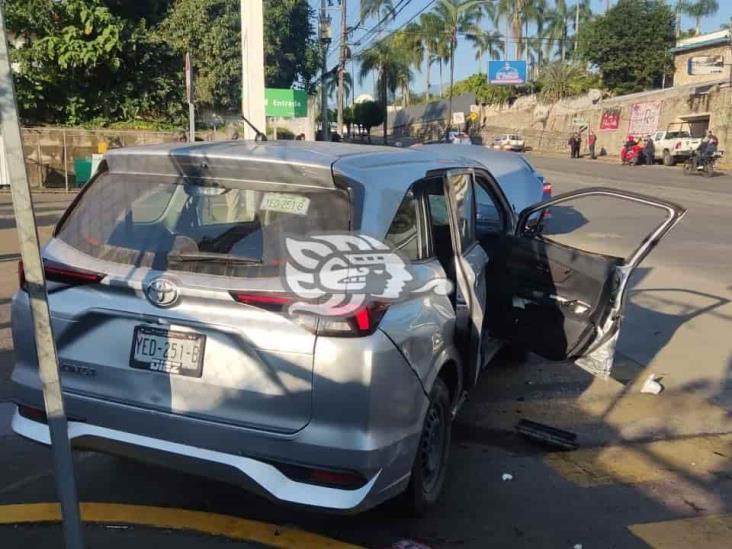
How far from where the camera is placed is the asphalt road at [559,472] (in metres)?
3.74

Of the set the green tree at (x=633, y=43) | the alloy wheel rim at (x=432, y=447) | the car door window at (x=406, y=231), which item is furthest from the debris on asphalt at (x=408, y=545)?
A: the green tree at (x=633, y=43)

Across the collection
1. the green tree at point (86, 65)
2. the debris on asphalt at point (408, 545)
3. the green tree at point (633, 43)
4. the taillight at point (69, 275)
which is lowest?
the debris on asphalt at point (408, 545)

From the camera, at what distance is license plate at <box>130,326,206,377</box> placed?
127 inches

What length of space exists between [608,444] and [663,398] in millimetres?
1155

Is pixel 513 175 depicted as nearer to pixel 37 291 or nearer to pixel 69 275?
pixel 69 275

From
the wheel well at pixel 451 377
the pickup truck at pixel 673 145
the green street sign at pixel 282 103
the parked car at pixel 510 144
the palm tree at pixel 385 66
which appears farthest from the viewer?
the palm tree at pixel 385 66

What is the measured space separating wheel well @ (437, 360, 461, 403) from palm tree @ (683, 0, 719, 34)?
72.4 meters

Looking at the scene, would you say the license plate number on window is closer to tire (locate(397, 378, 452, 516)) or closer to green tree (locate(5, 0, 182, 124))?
→ tire (locate(397, 378, 452, 516))

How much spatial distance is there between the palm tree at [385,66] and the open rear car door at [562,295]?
6649cm

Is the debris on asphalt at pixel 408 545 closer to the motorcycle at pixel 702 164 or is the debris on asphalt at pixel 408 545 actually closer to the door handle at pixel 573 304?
the door handle at pixel 573 304

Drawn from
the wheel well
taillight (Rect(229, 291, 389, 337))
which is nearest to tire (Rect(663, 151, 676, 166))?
the wheel well

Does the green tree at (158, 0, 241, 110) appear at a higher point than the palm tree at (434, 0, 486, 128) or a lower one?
lower

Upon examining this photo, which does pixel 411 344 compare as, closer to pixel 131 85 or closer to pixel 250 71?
pixel 250 71

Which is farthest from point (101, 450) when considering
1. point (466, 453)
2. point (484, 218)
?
point (484, 218)
